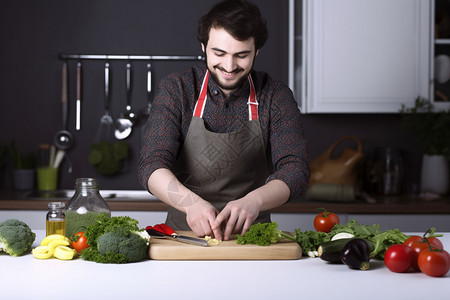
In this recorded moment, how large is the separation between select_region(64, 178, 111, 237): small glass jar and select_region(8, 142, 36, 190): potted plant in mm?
1922

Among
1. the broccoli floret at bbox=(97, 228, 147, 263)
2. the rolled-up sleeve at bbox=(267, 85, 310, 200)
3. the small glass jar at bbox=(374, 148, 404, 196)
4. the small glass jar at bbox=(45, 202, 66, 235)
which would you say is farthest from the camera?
the small glass jar at bbox=(374, 148, 404, 196)

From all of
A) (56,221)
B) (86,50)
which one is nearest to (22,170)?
(86,50)

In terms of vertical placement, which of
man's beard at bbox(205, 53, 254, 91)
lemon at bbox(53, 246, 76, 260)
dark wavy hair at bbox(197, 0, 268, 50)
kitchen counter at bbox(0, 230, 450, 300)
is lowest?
kitchen counter at bbox(0, 230, 450, 300)

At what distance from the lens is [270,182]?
1854mm

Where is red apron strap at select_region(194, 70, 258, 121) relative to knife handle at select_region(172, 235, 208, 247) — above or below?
above

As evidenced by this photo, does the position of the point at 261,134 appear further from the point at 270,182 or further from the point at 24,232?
the point at 24,232

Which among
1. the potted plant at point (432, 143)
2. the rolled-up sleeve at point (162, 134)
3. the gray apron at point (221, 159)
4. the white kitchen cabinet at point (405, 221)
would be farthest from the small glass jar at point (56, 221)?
the potted plant at point (432, 143)

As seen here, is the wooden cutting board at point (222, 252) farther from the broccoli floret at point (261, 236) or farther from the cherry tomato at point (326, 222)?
the cherry tomato at point (326, 222)

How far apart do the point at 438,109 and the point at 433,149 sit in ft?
0.76

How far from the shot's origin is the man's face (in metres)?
1.92

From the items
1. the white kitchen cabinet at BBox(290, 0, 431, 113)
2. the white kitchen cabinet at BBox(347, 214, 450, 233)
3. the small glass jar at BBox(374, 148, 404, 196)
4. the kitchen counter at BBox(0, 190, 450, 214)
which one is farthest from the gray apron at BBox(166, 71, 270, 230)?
the small glass jar at BBox(374, 148, 404, 196)

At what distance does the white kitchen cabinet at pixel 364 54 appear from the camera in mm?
3176

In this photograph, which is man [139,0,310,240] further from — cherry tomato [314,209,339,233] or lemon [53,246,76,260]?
lemon [53,246,76,260]

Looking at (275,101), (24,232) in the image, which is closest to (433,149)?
(275,101)
